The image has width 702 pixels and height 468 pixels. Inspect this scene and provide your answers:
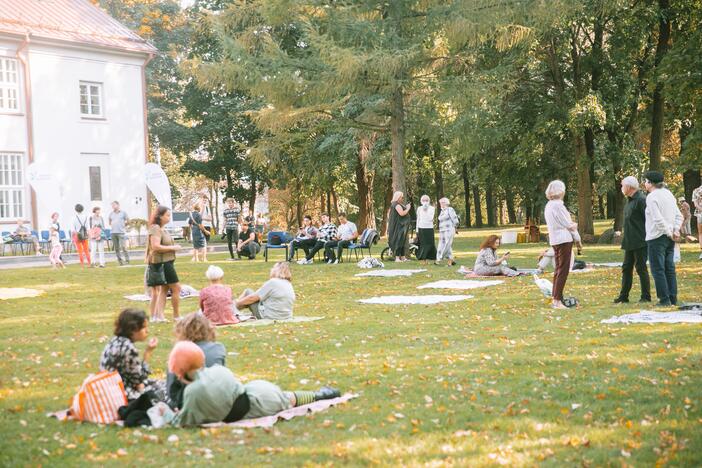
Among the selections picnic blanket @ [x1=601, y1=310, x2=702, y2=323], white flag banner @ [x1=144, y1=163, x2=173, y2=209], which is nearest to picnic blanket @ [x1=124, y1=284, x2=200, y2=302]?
picnic blanket @ [x1=601, y1=310, x2=702, y2=323]

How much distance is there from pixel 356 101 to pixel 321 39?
40.6 ft

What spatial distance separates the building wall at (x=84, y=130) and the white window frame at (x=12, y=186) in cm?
43

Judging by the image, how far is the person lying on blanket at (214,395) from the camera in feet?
19.3

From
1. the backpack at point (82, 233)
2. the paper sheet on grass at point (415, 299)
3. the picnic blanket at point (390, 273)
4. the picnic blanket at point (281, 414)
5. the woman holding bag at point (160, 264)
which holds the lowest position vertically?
the picnic blanket at point (281, 414)

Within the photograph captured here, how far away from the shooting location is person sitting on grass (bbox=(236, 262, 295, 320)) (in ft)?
37.2

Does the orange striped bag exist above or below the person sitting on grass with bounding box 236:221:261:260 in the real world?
below

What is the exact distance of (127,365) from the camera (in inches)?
251

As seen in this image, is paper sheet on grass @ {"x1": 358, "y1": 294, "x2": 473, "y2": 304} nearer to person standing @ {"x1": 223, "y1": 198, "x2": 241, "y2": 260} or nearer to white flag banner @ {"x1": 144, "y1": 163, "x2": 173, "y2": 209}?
person standing @ {"x1": 223, "y1": 198, "x2": 241, "y2": 260}

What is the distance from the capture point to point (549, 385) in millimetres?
6785

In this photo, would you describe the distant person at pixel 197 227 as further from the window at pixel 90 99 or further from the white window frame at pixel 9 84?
the window at pixel 90 99

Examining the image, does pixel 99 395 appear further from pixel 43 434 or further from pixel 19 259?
pixel 19 259

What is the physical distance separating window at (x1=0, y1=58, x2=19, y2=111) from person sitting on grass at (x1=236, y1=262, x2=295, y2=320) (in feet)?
81.5

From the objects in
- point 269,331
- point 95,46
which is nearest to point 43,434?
point 269,331

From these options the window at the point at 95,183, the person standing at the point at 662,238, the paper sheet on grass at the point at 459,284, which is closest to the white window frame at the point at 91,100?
the window at the point at 95,183
